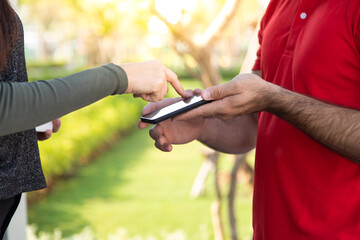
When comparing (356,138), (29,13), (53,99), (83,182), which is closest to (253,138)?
(356,138)

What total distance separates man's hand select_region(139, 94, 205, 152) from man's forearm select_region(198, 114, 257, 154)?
46 mm

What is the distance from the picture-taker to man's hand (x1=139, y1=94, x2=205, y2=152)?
1.73 meters

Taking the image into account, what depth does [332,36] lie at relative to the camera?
4.77ft

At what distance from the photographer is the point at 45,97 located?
47.4 inches

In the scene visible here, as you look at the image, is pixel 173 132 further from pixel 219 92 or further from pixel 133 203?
pixel 133 203

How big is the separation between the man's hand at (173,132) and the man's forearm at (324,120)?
408 mm

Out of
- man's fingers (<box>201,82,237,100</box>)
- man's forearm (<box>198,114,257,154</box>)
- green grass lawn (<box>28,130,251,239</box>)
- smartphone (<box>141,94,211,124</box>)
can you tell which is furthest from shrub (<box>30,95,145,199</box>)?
man's fingers (<box>201,82,237,100</box>)

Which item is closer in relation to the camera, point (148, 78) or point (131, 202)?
point (148, 78)

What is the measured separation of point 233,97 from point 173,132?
1.30 feet

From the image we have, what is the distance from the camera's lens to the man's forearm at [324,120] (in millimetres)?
1429

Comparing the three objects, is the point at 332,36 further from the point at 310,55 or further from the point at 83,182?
the point at 83,182

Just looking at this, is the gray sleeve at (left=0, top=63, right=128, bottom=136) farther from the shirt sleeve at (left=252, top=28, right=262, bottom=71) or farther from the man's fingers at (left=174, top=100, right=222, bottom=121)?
the shirt sleeve at (left=252, top=28, right=262, bottom=71)

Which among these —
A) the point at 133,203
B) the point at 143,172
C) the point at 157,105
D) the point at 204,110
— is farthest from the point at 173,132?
the point at 143,172

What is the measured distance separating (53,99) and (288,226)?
859mm
